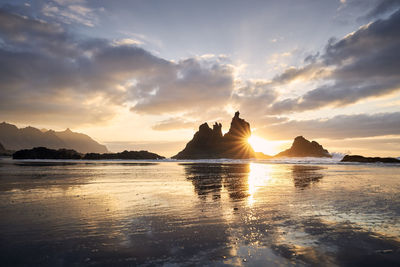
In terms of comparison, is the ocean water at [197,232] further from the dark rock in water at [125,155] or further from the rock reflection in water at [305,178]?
the dark rock in water at [125,155]

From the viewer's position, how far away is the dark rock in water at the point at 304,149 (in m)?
149

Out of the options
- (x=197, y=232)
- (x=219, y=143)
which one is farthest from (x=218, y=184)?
(x=219, y=143)

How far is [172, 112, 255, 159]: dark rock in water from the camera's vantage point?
552 ft

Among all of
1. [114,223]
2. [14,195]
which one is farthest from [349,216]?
[14,195]

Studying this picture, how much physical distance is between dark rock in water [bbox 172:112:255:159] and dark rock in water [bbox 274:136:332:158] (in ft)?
93.4

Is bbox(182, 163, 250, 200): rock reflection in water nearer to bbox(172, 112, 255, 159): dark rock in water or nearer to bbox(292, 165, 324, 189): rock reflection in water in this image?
bbox(292, 165, 324, 189): rock reflection in water

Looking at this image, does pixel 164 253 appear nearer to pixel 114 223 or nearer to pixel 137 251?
pixel 137 251

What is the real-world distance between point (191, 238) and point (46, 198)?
1014 centimetres

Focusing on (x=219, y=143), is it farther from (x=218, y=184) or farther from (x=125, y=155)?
(x=218, y=184)

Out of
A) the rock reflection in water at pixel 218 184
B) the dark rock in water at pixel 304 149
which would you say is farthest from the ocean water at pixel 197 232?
the dark rock in water at pixel 304 149

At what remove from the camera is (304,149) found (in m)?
154

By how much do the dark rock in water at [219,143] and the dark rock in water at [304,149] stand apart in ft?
93.4

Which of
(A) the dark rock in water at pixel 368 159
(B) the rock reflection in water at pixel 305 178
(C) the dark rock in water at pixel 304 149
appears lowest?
(B) the rock reflection in water at pixel 305 178

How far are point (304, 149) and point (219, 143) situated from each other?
64.2 m
